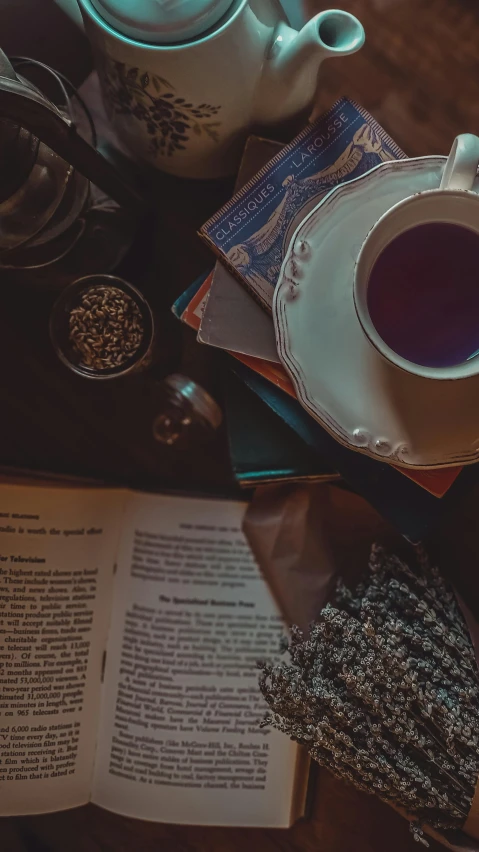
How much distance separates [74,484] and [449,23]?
62cm

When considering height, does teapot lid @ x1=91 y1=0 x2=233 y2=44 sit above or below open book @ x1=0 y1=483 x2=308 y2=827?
above

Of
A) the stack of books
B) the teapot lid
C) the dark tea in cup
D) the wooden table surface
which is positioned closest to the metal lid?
the wooden table surface

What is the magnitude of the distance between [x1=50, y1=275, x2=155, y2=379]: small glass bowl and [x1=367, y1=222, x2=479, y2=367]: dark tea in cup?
0.25m

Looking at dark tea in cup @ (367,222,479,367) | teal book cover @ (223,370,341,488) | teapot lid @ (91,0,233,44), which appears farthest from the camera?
teal book cover @ (223,370,341,488)

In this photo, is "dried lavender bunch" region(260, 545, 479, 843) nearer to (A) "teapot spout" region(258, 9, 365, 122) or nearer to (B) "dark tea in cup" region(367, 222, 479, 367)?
(B) "dark tea in cup" region(367, 222, 479, 367)

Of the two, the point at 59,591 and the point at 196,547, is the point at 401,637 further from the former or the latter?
the point at 59,591

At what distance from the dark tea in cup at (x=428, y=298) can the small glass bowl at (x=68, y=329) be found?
245 mm

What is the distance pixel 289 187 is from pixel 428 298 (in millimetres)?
158

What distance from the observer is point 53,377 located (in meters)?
0.79

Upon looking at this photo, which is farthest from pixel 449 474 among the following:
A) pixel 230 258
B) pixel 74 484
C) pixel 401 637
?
pixel 74 484

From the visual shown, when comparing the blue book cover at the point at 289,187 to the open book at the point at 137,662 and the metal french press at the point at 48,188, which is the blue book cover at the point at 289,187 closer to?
the metal french press at the point at 48,188

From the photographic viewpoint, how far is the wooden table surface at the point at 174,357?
727mm

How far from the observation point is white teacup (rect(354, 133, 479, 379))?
538 millimetres

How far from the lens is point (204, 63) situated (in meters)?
0.50
